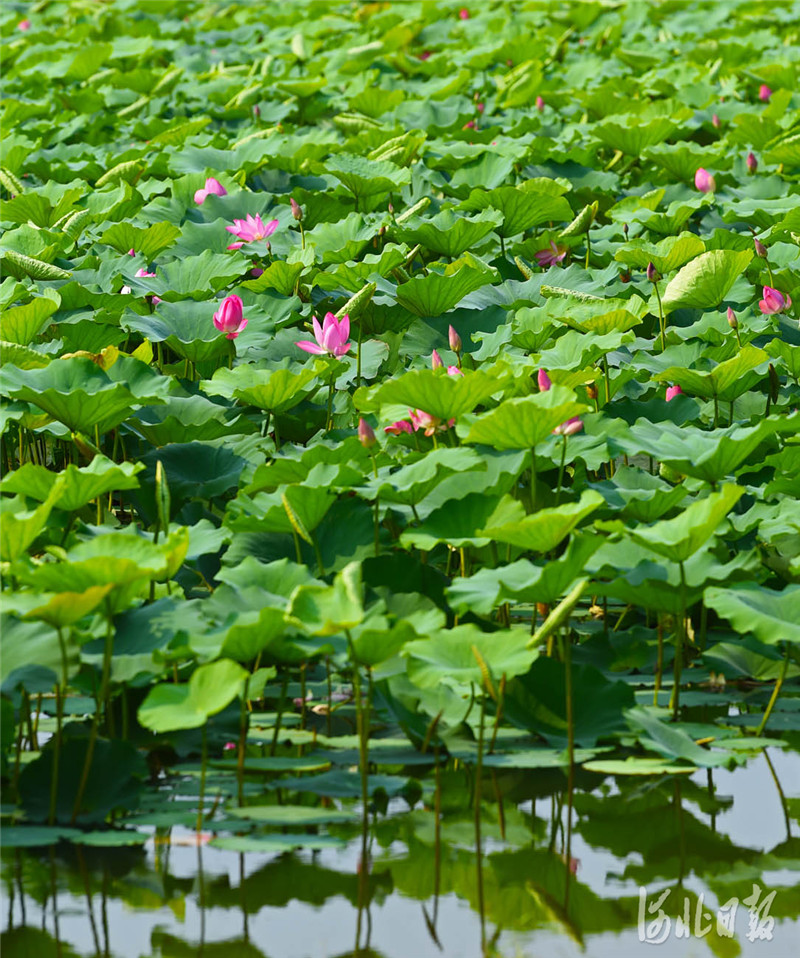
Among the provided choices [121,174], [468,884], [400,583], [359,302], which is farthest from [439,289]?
[121,174]

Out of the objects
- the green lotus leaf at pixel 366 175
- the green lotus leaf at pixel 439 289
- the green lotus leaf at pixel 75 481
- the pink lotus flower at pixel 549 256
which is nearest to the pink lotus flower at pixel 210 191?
the green lotus leaf at pixel 366 175

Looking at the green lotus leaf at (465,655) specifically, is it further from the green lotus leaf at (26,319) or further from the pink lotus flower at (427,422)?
the green lotus leaf at (26,319)

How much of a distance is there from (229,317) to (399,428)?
56 centimetres

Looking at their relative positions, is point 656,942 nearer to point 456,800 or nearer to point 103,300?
point 456,800

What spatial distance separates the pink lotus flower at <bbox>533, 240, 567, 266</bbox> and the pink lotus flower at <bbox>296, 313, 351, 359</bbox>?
100 cm

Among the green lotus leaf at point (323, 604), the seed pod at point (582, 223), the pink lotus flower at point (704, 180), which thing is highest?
the pink lotus flower at point (704, 180)

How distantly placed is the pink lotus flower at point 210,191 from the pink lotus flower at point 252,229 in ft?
1.44

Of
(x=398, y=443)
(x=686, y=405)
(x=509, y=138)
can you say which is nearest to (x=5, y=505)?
(x=398, y=443)

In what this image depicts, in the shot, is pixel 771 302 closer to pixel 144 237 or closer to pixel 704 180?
pixel 704 180

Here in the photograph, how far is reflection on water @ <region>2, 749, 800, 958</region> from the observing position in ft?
4.85

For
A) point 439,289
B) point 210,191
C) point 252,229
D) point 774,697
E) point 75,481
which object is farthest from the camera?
point 210,191

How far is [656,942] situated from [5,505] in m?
1.15

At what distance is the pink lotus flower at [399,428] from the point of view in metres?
2.44

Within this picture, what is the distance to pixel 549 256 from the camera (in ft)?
11.6
